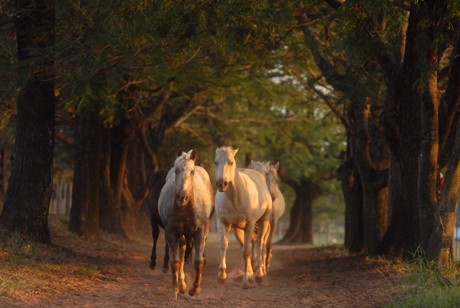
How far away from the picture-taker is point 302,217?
43.6m

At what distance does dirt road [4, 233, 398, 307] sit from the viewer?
12.1 metres

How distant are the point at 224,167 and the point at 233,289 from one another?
251 cm

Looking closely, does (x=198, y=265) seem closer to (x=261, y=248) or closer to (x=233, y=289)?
(x=233, y=289)

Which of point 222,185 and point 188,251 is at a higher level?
point 222,185

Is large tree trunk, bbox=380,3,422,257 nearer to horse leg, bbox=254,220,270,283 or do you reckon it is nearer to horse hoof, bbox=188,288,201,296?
horse leg, bbox=254,220,270,283

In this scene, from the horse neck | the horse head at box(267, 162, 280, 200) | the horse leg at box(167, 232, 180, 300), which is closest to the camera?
the horse leg at box(167, 232, 180, 300)

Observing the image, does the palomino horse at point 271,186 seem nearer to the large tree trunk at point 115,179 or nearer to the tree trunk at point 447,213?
the tree trunk at point 447,213

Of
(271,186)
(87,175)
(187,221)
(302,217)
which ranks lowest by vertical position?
(187,221)

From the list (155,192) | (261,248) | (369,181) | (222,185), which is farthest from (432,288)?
(369,181)

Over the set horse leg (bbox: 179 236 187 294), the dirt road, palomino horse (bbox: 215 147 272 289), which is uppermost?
palomino horse (bbox: 215 147 272 289)

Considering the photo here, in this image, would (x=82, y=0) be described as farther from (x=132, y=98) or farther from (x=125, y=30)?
(x=132, y=98)

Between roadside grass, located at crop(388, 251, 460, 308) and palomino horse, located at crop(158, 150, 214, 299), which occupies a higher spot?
palomino horse, located at crop(158, 150, 214, 299)

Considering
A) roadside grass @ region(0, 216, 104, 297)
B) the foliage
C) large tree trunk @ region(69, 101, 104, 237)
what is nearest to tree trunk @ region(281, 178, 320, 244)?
large tree trunk @ region(69, 101, 104, 237)

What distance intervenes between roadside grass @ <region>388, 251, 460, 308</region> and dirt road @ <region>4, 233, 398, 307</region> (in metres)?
0.35
